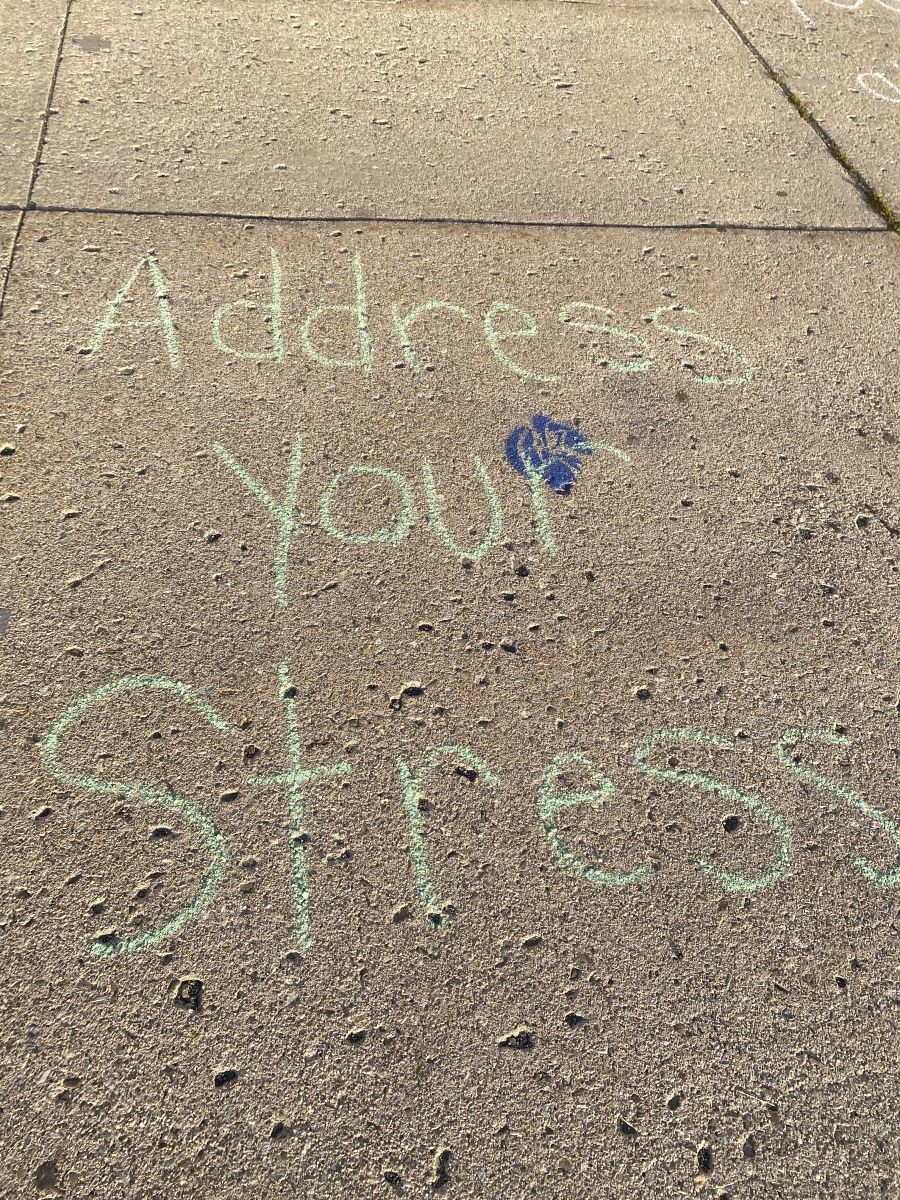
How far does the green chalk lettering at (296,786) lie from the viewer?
6.08ft

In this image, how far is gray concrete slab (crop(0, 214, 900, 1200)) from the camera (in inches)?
66.0

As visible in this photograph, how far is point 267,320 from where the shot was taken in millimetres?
2980

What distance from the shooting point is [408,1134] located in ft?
5.36

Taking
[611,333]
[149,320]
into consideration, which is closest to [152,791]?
[149,320]

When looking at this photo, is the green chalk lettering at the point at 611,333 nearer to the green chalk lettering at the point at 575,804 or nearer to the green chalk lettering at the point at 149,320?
the green chalk lettering at the point at 149,320

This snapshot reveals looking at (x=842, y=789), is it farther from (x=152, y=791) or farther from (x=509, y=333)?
(x=509, y=333)

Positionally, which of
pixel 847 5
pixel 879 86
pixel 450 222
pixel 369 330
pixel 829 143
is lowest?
pixel 369 330

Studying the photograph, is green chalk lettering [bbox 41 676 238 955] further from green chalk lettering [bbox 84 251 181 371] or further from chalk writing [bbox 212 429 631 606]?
green chalk lettering [bbox 84 251 181 371]

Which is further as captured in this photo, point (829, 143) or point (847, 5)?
point (847, 5)

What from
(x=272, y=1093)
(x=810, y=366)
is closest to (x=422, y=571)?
(x=272, y=1093)

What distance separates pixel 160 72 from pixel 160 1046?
355 cm

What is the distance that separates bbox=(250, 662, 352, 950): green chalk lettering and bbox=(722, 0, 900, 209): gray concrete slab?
309cm

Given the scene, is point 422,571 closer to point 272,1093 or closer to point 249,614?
point 249,614

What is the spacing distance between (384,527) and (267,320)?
0.87m
